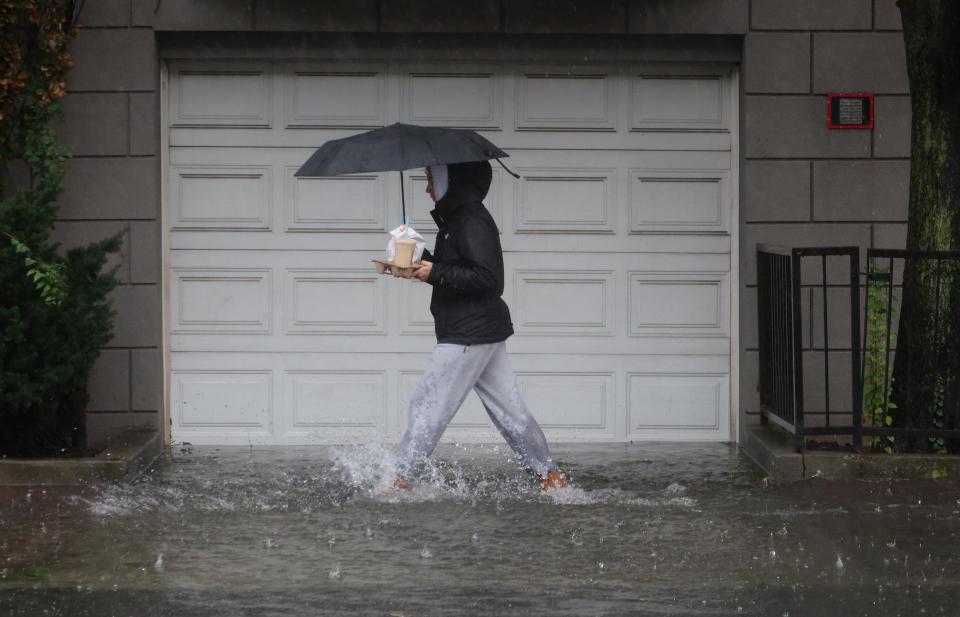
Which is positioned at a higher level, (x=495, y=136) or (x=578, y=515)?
(x=495, y=136)

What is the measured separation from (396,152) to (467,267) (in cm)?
72

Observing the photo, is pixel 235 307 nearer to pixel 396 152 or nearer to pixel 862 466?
pixel 396 152

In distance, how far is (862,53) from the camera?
394 inches

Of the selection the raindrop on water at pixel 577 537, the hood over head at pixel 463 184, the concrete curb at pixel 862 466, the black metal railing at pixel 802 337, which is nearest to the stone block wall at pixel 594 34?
the black metal railing at pixel 802 337

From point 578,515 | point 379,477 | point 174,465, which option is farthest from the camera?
point 174,465

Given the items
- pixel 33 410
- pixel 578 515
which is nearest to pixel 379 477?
pixel 578 515

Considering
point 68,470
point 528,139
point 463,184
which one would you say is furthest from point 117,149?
point 463,184

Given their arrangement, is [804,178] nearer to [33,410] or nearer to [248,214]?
[248,214]

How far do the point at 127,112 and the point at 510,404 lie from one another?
3.59 meters

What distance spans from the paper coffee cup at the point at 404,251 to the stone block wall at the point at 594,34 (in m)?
2.67

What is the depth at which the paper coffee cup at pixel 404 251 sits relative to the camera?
7.68 m

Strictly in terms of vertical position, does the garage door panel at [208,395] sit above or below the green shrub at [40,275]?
below

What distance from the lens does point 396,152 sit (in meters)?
7.53

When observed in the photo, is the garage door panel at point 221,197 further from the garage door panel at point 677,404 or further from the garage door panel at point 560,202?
the garage door panel at point 677,404
